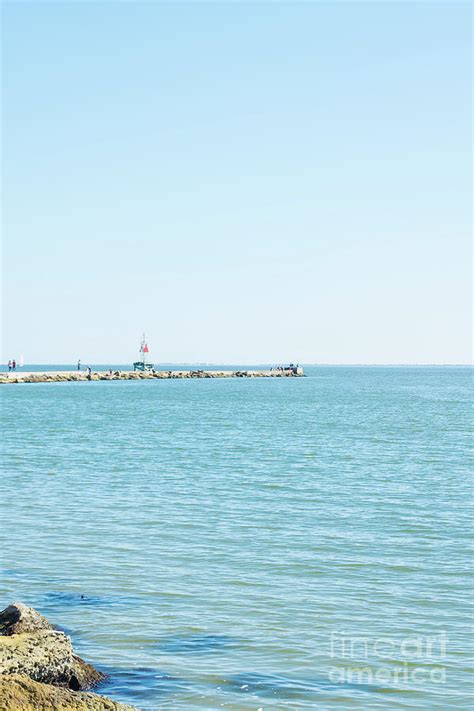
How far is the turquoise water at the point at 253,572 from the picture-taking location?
11469mm

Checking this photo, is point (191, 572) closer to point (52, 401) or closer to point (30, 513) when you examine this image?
point (30, 513)

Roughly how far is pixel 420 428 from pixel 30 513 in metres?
35.2

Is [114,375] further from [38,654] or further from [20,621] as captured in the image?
[38,654]

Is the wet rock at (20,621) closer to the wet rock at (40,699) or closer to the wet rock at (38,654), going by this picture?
the wet rock at (38,654)

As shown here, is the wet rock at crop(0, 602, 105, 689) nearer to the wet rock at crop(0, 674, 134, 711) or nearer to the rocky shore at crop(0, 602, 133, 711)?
the rocky shore at crop(0, 602, 133, 711)

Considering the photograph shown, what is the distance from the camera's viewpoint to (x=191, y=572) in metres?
16.3

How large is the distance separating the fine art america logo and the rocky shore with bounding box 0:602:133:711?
3308 mm

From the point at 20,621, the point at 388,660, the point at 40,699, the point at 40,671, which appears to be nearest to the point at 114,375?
the point at 388,660

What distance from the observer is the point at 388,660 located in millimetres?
12125

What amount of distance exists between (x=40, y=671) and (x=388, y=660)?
16.4 feet

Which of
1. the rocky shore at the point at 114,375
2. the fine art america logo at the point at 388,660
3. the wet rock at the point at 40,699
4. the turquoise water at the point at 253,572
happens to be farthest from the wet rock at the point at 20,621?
the rocky shore at the point at 114,375

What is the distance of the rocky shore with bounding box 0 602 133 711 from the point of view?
8109 mm

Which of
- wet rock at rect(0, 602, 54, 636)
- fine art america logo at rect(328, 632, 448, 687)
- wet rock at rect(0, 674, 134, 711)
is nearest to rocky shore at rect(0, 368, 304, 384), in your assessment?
wet rock at rect(0, 602, 54, 636)

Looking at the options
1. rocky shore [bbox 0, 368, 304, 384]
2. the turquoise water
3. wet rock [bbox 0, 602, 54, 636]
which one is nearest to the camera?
wet rock [bbox 0, 602, 54, 636]
